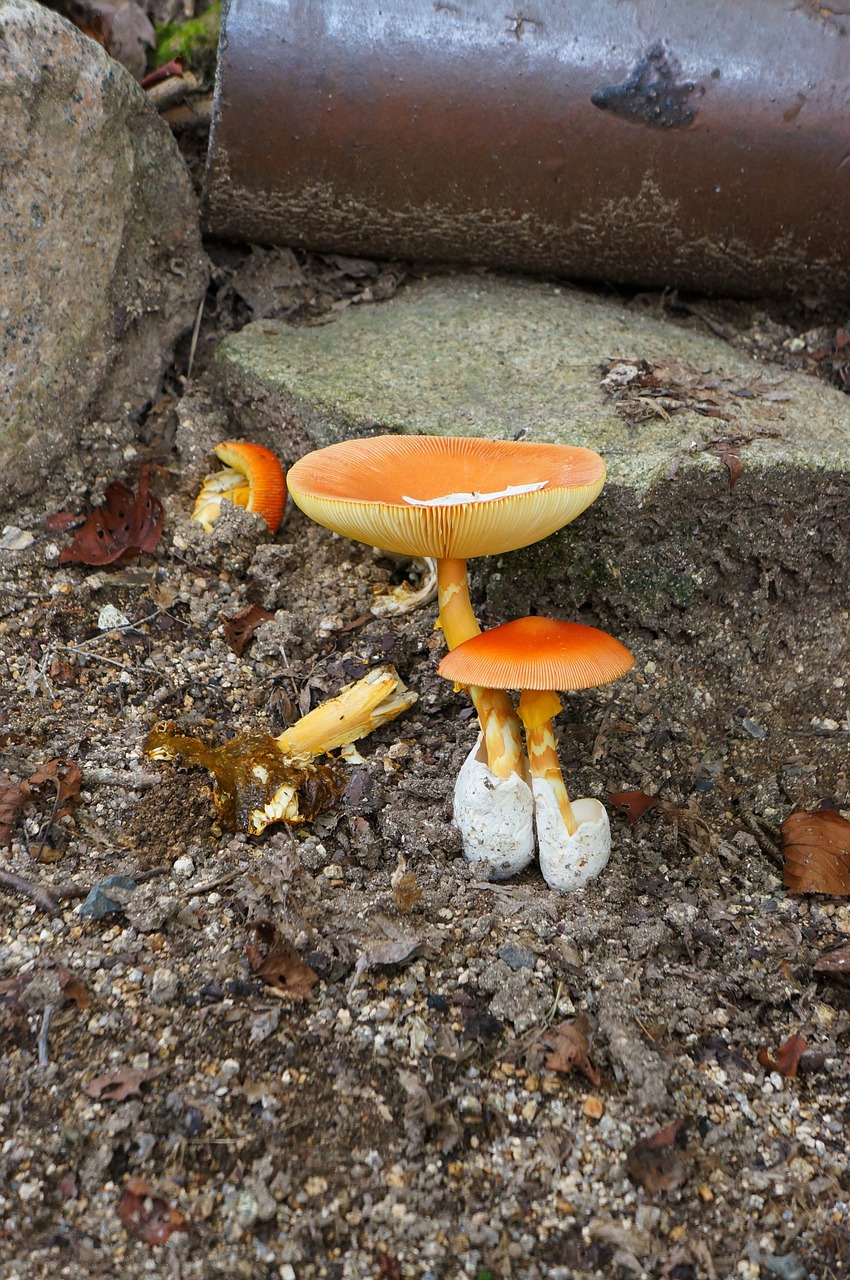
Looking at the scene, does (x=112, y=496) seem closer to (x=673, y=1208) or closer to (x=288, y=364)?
(x=288, y=364)

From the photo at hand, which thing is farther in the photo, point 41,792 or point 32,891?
point 41,792

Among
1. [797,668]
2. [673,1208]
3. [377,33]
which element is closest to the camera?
[673,1208]

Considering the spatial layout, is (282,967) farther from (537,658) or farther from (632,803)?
(632,803)

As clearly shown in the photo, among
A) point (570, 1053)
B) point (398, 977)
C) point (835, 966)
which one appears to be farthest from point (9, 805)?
point (835, 966)

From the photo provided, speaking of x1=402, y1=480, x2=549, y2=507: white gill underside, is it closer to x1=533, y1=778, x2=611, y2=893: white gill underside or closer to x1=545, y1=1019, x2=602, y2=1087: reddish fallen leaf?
x1=533, y1=778, x2=611, y2=893: white gill underside

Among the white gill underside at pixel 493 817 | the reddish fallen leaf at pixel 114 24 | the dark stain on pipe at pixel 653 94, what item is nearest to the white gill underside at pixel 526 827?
the white gill underside at pixel 493 817

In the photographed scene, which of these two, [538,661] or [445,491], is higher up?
[445,491]

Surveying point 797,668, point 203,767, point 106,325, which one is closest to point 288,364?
point 106,325
